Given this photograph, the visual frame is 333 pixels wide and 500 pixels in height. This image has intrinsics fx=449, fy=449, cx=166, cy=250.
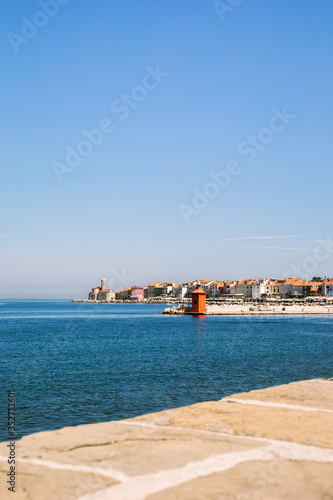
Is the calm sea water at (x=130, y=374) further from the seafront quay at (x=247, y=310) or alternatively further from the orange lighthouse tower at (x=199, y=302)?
the seafront quay at (x=247, y=310)

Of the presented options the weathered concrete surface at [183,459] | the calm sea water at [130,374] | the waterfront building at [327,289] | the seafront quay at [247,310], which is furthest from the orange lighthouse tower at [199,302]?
the weathered concrete surface at [183,459]

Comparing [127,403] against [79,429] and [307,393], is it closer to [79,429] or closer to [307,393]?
[307,393]

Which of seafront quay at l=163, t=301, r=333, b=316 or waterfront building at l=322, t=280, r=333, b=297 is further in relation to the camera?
waterfront building at l=322, t=280, r=333, b=297

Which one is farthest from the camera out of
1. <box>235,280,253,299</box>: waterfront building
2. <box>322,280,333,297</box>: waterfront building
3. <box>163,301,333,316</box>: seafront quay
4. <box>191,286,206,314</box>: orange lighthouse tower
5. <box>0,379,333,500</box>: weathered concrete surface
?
<box>235,280,253,299</box>: waterfront building

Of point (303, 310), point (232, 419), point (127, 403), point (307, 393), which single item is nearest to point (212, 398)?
point (127, 403)

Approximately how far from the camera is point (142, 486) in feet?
20.3

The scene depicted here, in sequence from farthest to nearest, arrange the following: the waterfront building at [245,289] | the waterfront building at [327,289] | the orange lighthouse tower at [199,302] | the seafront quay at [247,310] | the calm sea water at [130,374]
A: the waterfront building at [245,289]
the waterfront building at [327,289]
the seafront quay at [247,310]
the orange lighthouse tower at [199,302]
the calm sea water at [130,374]

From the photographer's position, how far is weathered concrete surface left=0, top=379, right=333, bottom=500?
611cm

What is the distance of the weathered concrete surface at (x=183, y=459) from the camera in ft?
20.1

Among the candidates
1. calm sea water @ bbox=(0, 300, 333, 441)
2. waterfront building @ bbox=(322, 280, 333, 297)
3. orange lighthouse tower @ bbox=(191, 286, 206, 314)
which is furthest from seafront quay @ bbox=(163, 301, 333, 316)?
calm sea water @ bbox=(0, 300, 333, 441)

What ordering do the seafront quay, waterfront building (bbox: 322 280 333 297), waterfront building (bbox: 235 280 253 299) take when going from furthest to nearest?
waterfront building (bbox: 235 280 253 299), waterfront building (bbox: 322 280 333 297), the seafront quay

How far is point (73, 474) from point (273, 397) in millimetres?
8018

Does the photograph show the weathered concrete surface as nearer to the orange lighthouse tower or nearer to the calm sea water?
the calm sea water

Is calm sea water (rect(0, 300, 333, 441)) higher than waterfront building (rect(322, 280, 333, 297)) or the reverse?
the reverse
